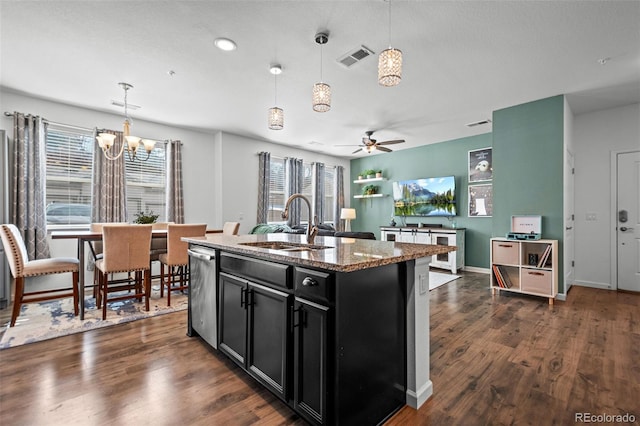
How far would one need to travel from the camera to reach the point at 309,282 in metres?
1.48

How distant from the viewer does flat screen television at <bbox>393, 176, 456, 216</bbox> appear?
6.52 m

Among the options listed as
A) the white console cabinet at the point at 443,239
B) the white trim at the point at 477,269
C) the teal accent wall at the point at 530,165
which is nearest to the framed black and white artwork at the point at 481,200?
the white console cabinet at the point at 443,239

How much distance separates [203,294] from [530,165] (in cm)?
458

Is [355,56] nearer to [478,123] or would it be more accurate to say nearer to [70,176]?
[478,123]

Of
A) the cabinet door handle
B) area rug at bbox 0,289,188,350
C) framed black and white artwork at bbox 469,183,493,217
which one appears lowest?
area rug at bbox 0,289,188,350

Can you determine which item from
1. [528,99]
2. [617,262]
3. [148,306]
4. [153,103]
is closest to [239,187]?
[153,103]

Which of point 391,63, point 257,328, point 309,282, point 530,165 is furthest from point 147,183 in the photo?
point 530,165

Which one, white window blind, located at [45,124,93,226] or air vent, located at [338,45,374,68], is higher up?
air vent, located at [338,45,374,68]

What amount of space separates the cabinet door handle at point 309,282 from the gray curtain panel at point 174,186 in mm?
4601

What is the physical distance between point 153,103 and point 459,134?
564cm

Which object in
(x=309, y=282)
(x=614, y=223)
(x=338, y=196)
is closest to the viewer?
(x=309, y=282)

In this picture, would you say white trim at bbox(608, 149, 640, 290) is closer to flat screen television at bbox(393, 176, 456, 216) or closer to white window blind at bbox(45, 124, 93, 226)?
flat screen television at bbox(393, 176, 456, 216)

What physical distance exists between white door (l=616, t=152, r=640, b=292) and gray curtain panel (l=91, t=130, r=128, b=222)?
25.4 feet

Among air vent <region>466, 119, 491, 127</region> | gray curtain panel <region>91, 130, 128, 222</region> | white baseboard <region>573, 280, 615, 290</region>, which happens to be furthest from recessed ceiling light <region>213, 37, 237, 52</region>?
white baseboard <region>573, 280, 615, 290</region>
